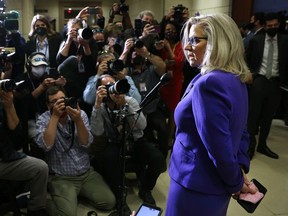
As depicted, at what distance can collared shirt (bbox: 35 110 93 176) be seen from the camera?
2.20 metres

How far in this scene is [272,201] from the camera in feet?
8.16

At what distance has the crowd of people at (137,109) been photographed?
105 centimetres

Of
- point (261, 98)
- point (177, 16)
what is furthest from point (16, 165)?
point (261, 98)

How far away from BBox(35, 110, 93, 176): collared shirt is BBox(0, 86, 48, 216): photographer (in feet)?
0.78

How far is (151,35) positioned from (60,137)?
3.80 feet

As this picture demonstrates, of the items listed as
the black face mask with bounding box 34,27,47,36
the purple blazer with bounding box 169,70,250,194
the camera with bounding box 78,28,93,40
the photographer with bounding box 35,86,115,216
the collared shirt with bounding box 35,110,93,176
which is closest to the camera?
the purple blazer with bounding box 169,70,250,194

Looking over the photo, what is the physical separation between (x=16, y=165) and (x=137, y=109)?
778 millimetres

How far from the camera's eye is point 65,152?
221 cm

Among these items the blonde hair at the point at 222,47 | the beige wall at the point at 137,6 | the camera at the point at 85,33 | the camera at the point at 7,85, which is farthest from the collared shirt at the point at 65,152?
the beige wall at the point at 137,6

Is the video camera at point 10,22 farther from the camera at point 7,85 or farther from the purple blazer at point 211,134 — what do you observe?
the purple blazer at point 211,134

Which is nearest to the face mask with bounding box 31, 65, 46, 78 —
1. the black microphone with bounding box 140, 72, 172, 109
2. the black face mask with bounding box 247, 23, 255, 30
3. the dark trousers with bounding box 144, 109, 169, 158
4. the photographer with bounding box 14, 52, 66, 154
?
the photographer with bounding box 14, 52, 66, 154

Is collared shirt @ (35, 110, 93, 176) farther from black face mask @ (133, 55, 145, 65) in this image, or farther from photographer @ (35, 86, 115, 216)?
black face mask @ (133, 55, 145, 65)

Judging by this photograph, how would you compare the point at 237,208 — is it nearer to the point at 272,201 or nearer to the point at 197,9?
the point at 272,201

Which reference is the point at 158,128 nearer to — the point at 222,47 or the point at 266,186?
the point at 266,186
